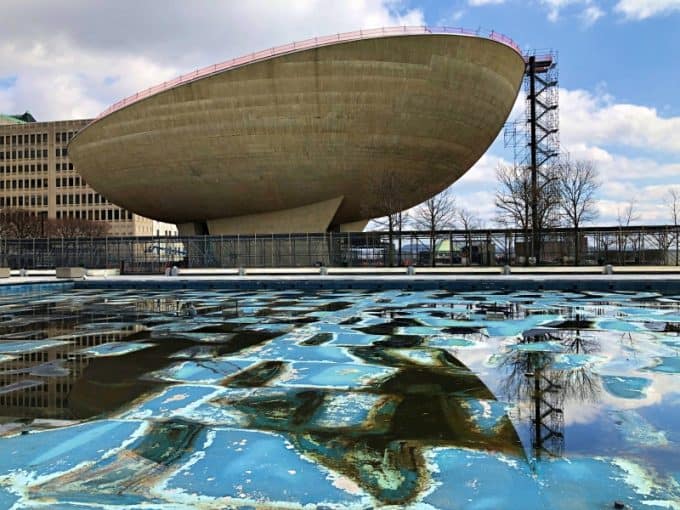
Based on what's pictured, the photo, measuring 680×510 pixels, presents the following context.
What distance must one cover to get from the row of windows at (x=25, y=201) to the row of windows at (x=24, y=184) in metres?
1.87

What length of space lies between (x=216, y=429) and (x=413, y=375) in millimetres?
2899

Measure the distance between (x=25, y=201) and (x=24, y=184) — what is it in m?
3.19

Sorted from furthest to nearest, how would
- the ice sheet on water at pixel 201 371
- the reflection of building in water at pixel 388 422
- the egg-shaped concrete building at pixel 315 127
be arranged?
the egg-shaped concrete building at pixel 315 127, the ice sheet on water at pixel 201 371, the reflection of building in water at pixel 388 422

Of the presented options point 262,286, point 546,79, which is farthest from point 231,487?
point 546,79

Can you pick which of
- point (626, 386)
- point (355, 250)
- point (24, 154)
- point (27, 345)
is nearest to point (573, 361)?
point (626, 386)

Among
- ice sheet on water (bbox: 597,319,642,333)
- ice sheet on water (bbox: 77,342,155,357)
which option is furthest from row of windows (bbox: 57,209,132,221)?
ice sheet on water (bbox: 597,319,642,333)

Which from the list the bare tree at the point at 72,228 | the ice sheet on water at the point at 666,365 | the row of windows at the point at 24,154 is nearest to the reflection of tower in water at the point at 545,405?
the ice sheet on water at the point at 666,365

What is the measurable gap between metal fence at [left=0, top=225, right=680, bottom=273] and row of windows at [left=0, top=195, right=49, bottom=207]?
65.0 metres

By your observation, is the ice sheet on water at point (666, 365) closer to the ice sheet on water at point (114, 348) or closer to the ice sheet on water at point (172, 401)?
the ice sheet on water at point (172, 401)

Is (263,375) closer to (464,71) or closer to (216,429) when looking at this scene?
(216,429)

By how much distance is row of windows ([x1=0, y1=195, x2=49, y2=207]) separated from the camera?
100 meters

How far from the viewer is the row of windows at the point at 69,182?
326 ft

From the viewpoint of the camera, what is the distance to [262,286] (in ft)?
83.8

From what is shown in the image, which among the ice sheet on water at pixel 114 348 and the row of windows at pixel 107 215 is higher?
the row of windows at pixel 107 215
